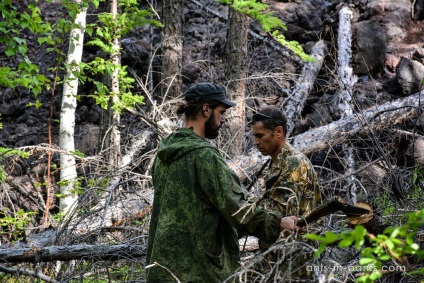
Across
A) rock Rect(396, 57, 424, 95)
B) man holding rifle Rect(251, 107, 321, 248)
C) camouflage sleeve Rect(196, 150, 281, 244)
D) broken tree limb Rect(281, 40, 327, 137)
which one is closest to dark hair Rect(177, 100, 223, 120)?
camouflage sleeve Rect(196, 150, 281, 244)

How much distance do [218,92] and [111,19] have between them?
7510mm

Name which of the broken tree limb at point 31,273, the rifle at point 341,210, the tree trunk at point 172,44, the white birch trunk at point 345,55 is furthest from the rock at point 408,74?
the broken tree limb at point 31,273

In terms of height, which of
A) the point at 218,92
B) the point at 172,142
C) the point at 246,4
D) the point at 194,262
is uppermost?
the point at 246,4

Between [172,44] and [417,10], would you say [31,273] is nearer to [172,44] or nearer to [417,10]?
[172,44]

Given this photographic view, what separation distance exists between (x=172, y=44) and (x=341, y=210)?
326 inches

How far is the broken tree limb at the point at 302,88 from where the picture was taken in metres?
11.5

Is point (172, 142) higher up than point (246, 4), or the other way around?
point (246, 4)

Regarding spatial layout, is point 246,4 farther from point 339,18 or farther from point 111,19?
point 339,18

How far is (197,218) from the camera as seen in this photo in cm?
411

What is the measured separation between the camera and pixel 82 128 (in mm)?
14609

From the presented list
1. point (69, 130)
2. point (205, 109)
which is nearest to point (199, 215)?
point (205, 109)

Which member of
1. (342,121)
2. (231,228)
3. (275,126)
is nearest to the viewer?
(231,228)

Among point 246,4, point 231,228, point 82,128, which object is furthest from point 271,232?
point 82,128

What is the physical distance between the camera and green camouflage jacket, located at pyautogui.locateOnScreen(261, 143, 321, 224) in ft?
14.8
